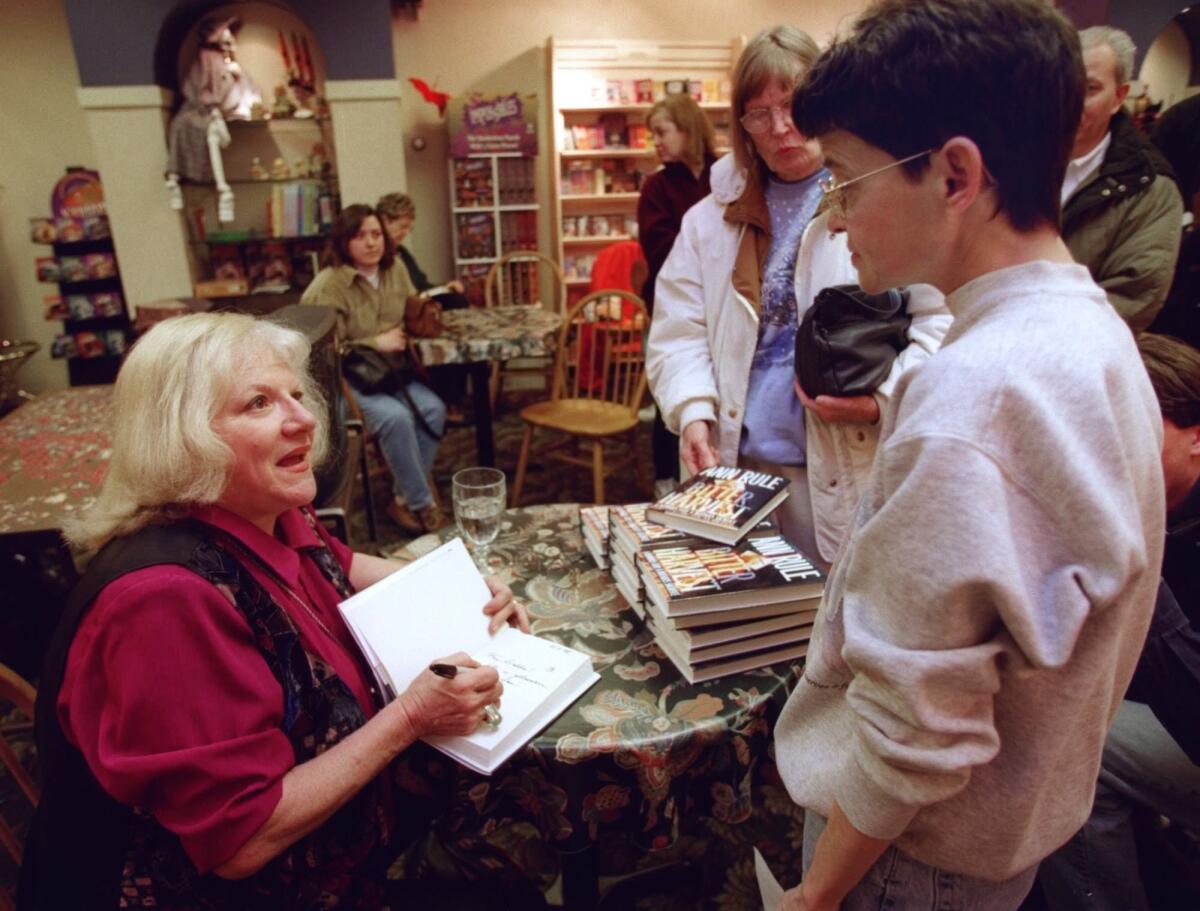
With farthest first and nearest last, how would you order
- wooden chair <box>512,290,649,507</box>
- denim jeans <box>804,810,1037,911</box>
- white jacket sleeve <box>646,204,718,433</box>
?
wooden chair <box>512,290,649,507</box> < white jacket sleeve <box>646,204,718,433</box> < denim jeans <box>804,810,1037,911</box>

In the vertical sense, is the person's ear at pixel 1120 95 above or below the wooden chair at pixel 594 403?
above

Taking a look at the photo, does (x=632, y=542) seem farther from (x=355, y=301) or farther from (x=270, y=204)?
(x=270, y=204)

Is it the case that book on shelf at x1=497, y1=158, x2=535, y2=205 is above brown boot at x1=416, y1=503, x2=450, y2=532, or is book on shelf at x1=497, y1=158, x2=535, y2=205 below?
above

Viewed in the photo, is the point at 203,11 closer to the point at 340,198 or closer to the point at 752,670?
the point at 340,198

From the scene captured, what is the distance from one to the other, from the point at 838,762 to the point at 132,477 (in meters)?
0.93

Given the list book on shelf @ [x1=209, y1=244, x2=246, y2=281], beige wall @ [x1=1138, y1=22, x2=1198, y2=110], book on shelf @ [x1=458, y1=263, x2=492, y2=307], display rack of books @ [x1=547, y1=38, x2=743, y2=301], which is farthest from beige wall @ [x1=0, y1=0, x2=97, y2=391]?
beige wall @ [x1=1138, y1=22, x2=1198, y2=110]

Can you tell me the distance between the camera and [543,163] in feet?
18.9

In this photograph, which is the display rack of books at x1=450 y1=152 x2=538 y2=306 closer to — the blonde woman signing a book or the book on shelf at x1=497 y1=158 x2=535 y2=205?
the book on shelf at x1=497 y1=158 x2=535 y2=205

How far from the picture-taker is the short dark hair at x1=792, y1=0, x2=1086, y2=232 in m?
0.58

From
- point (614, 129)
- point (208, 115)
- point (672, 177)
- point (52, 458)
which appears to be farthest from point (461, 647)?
point (614, 129)

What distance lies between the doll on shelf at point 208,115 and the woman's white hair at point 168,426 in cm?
434

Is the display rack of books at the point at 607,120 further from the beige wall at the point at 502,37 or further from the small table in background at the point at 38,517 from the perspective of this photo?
the small table in background at the point at 38,517

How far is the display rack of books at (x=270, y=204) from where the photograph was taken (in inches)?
204

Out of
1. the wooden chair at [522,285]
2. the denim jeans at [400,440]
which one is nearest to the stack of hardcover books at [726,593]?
the denim jeans at [400,440]
